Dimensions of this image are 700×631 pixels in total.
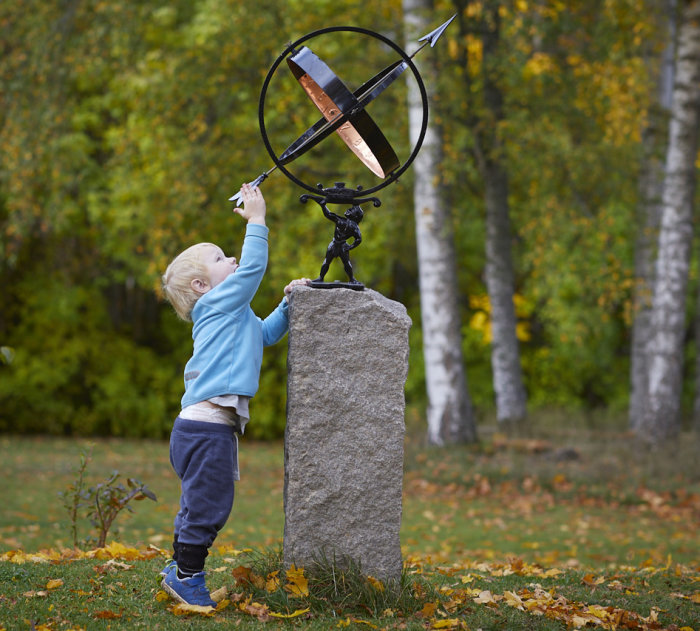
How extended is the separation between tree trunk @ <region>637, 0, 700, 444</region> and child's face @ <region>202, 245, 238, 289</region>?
8.38 metres

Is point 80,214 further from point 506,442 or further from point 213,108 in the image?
point 506,442

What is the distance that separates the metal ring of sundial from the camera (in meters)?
4.30

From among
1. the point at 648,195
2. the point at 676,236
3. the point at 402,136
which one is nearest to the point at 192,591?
the point at 676,236

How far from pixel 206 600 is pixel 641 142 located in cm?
1222

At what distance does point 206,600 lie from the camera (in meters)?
4.04

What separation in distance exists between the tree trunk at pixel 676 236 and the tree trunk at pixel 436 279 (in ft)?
8.81

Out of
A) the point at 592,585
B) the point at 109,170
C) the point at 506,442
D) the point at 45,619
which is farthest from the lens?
the point at 109,170

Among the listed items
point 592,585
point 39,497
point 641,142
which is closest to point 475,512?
point 592,585

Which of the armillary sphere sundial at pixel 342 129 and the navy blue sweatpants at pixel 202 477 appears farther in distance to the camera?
the armillary sphere sundial at pixel 342 129

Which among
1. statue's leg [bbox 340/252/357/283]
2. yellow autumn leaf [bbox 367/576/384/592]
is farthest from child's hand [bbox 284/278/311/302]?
yellow autumn leaf [bbox 367/576/384/592]

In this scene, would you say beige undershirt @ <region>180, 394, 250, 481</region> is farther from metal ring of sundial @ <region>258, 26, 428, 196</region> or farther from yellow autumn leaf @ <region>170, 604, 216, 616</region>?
metal ring of sundial @ <region>258, 26, 428, 196</region>

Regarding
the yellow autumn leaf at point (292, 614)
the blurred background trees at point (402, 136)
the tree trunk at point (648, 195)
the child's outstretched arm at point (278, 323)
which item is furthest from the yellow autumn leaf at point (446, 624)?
the tree trunk at point (648, 195)

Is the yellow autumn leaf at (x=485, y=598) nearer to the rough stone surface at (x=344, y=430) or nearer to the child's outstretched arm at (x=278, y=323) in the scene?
the rough stone surface at (x=344, y=430)

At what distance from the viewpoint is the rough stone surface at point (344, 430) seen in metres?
4.14
